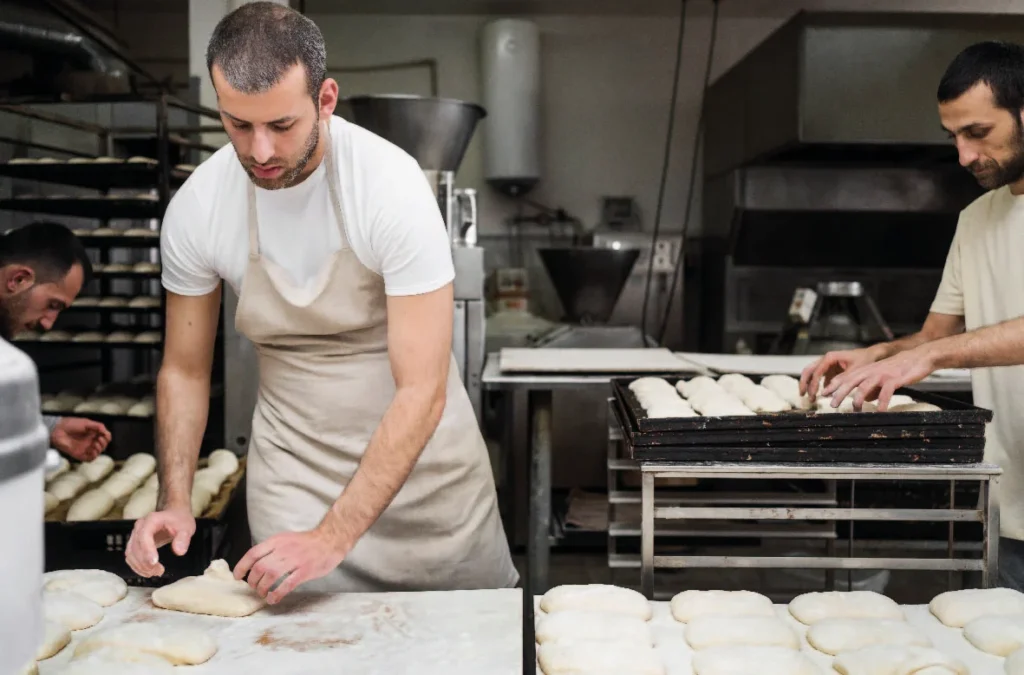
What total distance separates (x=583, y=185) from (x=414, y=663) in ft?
14.5

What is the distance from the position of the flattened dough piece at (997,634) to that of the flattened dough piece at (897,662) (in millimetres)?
82

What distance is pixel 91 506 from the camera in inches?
103

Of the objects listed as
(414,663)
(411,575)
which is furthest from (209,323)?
(414,663)

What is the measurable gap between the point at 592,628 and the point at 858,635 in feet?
1.30

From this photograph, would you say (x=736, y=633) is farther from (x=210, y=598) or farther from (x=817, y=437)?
(x=210, y=598)

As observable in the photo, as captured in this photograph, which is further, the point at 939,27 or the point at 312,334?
the point at 939,27

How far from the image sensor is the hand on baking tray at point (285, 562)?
46.9 inches

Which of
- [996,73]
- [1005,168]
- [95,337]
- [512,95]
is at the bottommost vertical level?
[95,337]

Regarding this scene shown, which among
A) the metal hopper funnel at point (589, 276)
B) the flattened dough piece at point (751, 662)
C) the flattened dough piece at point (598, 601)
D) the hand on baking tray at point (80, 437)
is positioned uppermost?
the metal hopper funnel at point (589, 276)

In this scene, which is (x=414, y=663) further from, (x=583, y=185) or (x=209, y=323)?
(x=583, y=185)

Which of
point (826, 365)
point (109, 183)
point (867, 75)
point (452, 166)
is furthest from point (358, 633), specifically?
point (867, 75)

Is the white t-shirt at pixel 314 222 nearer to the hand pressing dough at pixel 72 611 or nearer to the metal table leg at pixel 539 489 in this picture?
the hand pressing dough at pixel 72 611

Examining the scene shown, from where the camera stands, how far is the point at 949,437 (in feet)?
4.83

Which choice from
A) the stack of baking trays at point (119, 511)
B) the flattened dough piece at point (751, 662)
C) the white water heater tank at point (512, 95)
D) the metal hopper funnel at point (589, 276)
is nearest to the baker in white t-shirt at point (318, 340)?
the flattened dough piece at point (751, 662)
